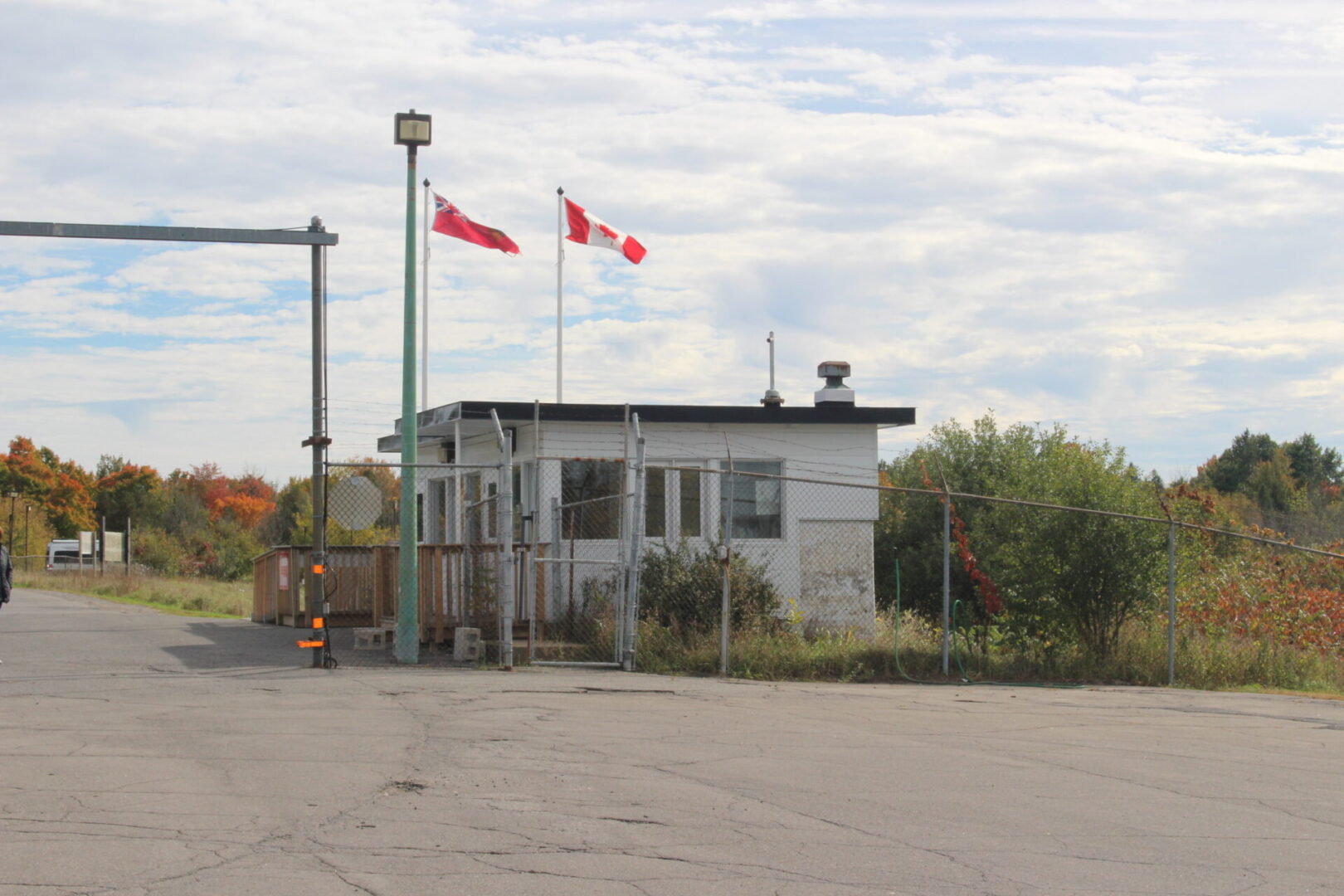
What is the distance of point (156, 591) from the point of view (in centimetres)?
3572

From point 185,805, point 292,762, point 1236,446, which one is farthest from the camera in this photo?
point 1236,446

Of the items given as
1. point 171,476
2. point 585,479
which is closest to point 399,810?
point 585,479

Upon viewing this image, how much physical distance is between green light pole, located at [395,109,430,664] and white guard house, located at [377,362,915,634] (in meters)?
4.06

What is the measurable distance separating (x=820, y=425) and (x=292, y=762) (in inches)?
566

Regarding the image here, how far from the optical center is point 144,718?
10602mm

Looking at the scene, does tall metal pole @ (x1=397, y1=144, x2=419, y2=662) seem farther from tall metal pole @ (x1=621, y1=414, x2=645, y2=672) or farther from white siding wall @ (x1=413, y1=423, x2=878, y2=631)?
white siding wall @ (x1=413, y1=423, x2=878, y2=631)

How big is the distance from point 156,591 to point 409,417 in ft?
76.6

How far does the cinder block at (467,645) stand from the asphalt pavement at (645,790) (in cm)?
243

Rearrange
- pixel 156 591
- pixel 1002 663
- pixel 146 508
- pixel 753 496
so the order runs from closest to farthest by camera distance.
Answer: pixel 1002 663 → pixel 753 496 → pixel 156 591 → pixel 146 508

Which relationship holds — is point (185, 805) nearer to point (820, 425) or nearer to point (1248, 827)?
point (1248, 827)

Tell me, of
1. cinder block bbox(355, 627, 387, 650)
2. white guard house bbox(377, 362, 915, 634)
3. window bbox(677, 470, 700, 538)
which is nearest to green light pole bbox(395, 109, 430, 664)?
cinder block bbox(355, 627, 387, 650)

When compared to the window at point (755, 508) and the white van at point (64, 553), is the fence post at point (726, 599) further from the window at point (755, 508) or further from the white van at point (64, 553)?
the white van at point (64, 553)

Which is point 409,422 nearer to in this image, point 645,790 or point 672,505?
point 672,505


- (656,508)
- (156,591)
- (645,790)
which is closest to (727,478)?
(656,508)
